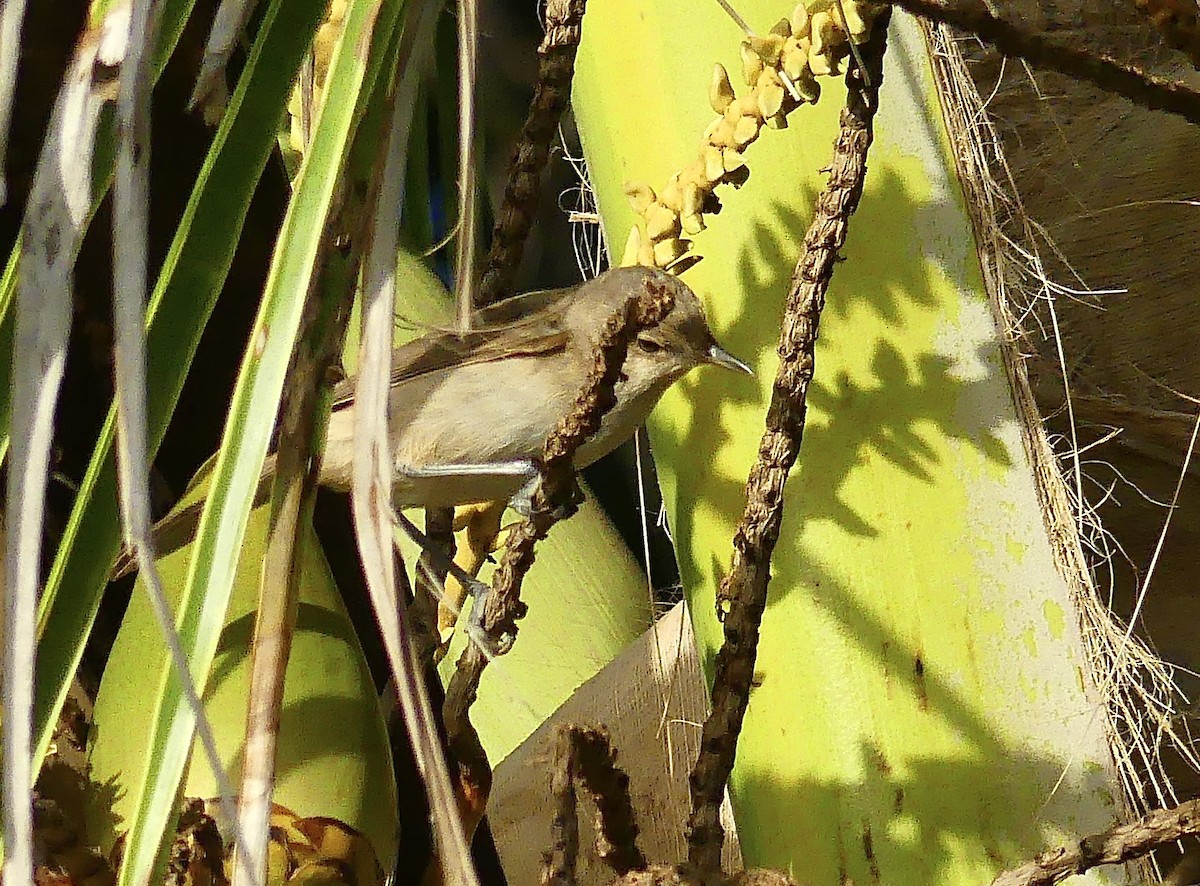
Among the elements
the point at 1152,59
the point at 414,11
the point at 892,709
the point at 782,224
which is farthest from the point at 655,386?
the point at 1152,59

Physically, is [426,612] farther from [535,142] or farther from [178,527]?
[535,142]

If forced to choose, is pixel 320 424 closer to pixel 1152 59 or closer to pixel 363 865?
pixel 363 865

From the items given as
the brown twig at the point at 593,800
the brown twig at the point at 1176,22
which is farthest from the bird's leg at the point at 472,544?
the brown twig at the point at 1176,22

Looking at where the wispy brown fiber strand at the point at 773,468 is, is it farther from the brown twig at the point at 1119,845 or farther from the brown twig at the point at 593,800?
the brown twig at the point at 1119,845

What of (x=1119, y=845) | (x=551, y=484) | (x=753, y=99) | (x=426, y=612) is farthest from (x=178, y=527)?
(x=1119, y=845)

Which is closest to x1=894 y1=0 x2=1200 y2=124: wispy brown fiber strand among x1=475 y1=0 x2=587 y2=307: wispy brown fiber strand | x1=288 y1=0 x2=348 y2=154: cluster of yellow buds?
x1=475 y1=0 x2=587 y2=307: wispy brown fiber strand
